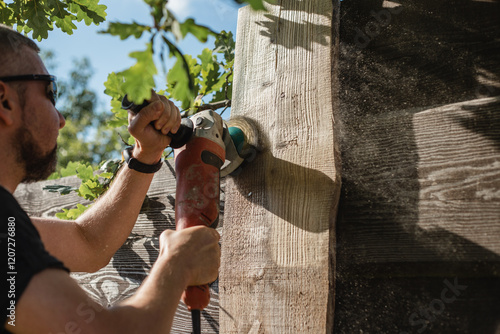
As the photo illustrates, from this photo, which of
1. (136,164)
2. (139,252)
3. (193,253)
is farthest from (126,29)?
(139,252)

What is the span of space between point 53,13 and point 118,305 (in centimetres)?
134

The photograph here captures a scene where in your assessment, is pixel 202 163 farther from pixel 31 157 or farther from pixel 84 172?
pixel 84 172

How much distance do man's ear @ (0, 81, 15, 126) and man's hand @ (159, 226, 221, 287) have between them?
596 millimetres

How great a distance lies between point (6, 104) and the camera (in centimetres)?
127

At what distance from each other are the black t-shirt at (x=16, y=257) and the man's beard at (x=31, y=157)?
0.40 m

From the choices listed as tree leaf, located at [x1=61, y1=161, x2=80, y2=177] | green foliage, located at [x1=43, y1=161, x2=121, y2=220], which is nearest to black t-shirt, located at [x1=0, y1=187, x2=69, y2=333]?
green foliage, located at [x1=43, y1=161, x2=121, y2=220]

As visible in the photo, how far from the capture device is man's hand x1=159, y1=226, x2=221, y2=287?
3.59 ft

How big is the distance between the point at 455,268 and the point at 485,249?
0.27ft

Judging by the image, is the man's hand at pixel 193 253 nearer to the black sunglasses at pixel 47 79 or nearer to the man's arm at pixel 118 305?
the man's arm at pixel 118 305

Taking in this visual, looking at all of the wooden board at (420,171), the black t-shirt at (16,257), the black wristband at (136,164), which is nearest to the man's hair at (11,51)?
the black wristband at (136,164)

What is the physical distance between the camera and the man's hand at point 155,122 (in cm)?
A: 129

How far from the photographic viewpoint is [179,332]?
62.6 inches

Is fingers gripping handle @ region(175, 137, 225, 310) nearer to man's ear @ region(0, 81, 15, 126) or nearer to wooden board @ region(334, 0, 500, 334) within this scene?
wooden board @ region(334, 0, 500, 334)

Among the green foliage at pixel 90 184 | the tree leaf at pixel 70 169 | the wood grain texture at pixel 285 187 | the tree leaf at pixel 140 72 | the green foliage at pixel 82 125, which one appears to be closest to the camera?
the tree leaf at pixel 140 72
